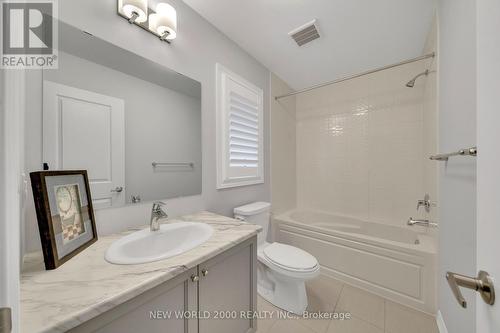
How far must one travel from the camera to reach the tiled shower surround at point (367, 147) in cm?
218

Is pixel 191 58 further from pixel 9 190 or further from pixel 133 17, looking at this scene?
pixel 9 190

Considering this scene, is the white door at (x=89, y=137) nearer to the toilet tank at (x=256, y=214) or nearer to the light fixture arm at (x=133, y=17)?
the light fixture arm at (x=133, y=17)

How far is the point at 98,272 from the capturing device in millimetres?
683

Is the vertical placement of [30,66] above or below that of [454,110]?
above

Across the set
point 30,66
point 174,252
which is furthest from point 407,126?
point 30,66

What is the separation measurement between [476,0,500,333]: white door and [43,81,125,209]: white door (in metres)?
1.44

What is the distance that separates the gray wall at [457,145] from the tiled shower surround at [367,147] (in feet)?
2.68

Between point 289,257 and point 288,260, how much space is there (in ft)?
0.15

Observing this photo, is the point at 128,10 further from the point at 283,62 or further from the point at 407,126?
the point at 407,126

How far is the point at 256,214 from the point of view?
186 cm

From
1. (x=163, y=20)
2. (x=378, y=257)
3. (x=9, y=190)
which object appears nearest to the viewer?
(x=9, y=190)

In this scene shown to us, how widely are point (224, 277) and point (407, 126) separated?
2601 mm

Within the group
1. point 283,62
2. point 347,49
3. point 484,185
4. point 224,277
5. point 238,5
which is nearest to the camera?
point 484,185

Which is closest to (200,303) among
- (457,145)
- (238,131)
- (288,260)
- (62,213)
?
(62,213)
